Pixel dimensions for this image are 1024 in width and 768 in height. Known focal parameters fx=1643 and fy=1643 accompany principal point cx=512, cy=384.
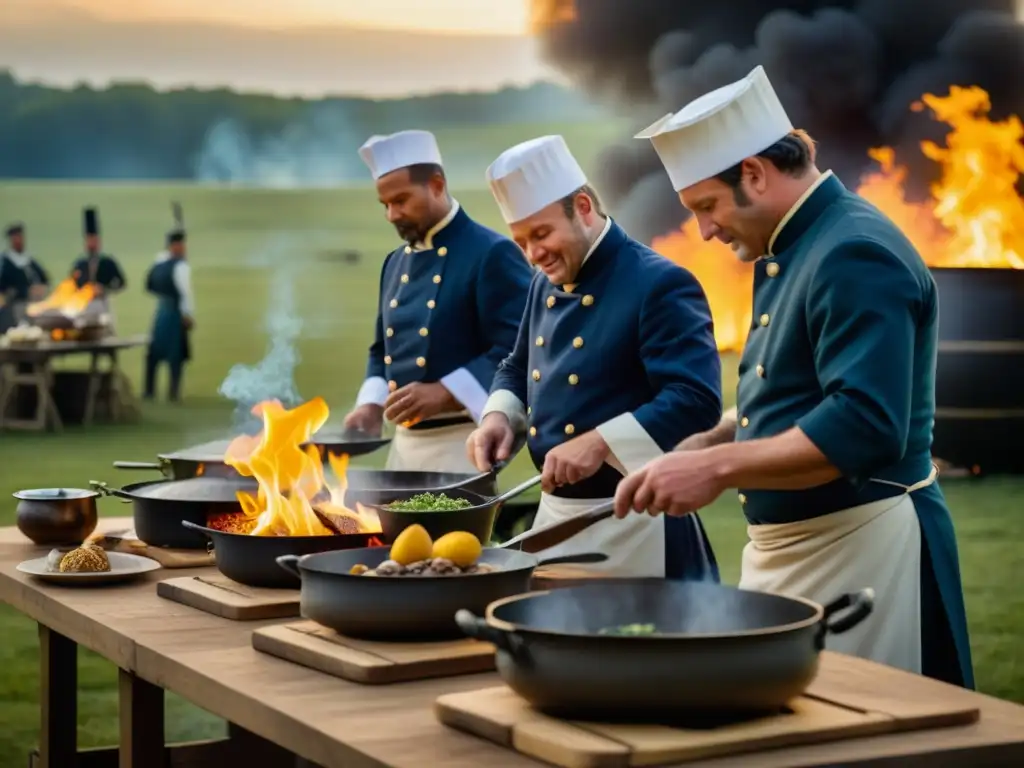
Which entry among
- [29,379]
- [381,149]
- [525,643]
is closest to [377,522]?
[525,643]

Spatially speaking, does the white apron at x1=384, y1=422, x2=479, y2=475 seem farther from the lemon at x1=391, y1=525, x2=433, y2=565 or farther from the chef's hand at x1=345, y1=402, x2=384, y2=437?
the lemon at x1=391, y1=525, x2=433, y2=565

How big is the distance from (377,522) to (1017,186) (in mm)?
10500

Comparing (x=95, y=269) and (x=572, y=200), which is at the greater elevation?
(x=95, y=269)

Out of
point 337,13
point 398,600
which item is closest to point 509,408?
point 398,600

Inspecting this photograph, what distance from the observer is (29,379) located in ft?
45.0

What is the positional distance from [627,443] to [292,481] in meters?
0.63

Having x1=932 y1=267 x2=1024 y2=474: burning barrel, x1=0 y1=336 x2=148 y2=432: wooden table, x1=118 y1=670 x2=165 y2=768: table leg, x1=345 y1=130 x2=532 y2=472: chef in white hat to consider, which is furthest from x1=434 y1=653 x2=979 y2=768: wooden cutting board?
x1=0 y1=336 x2=148 y2=432: wooden table

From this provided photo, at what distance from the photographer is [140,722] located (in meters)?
2.51

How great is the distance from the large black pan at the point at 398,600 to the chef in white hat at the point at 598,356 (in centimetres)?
95

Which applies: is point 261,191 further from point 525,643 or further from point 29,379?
point 525,643

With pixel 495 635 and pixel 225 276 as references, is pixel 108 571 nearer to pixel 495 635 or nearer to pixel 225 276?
pixel 495 635

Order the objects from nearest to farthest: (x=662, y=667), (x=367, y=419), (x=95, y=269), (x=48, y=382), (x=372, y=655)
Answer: (x=662, y=667) → (x=372, y=655) → (x=367, y=419) → (x=48, y=382) → (x=95, y=269)

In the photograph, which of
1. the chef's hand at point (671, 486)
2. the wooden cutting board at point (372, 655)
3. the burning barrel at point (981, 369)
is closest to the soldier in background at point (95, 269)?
the burning barrel at point (981, 369)

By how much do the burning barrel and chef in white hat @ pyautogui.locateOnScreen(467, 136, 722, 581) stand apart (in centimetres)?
665
